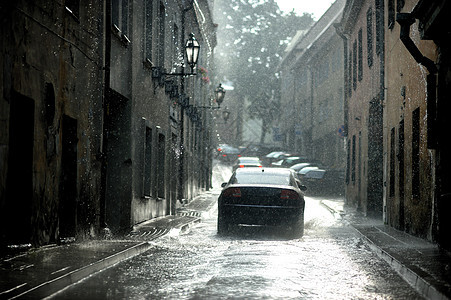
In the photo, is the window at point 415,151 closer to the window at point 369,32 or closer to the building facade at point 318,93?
the window at point 369,32

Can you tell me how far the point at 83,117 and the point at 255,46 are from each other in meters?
67.4

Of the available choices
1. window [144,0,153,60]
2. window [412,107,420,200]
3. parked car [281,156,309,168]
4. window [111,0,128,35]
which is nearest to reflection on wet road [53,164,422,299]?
window [412,107,420,200]

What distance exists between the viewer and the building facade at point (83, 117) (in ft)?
31.7

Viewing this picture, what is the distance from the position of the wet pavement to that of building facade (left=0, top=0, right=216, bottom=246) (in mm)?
562

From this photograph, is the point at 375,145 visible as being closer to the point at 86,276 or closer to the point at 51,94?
the point at 51,94

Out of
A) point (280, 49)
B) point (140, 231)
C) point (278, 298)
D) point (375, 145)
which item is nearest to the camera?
point (278, 298)

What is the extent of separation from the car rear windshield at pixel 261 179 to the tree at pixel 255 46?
202ft

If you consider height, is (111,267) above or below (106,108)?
below

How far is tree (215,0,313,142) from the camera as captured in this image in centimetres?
7881

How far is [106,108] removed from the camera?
46.6 ft

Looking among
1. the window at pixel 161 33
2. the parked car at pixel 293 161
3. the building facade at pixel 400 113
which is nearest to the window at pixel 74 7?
the building facade at pixel 400 113

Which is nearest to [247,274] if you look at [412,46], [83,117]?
[83,117]

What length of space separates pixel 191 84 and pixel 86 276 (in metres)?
22.9

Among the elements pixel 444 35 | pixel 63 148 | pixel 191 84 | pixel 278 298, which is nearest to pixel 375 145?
pixel 191 84
